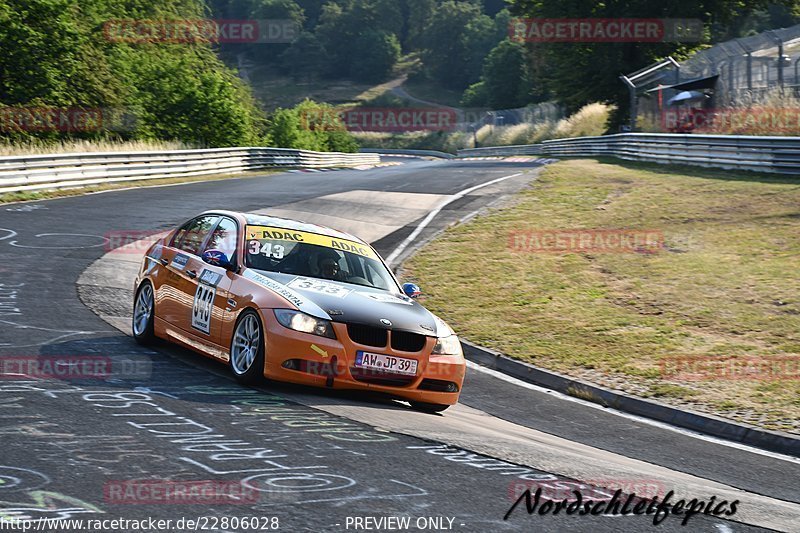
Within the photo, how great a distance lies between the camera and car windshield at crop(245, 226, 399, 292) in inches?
378

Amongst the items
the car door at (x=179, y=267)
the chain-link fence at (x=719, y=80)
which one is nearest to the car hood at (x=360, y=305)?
the car door at (x=179, y=267)

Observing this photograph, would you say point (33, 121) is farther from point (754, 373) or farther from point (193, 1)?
point (193, 1)

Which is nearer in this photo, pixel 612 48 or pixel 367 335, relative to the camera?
pixel 367 335

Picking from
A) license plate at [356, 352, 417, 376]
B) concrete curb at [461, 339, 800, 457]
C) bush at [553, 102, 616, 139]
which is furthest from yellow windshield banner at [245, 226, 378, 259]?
bush at [553, 102, 616, 139]

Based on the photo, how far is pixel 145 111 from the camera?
48531 millimetres

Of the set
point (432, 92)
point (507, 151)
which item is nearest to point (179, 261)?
point (507, 151)

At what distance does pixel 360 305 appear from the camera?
8.87 metres

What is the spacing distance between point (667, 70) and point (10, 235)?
31.8 meters

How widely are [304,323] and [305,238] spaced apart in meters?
1.75

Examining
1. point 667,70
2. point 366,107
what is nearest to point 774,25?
point 366,107

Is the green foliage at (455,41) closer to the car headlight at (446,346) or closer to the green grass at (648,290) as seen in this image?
the green grass at (648,290)

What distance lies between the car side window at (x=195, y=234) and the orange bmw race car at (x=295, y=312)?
1cm

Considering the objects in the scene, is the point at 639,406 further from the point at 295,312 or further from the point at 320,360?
the point at 295,312

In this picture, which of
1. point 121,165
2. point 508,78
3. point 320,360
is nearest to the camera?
point 320,360
